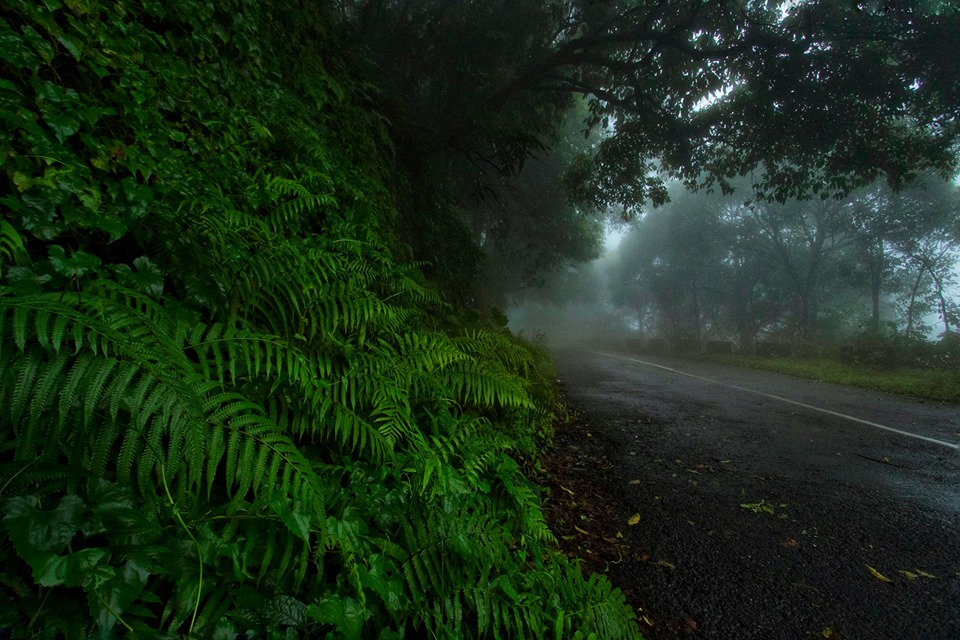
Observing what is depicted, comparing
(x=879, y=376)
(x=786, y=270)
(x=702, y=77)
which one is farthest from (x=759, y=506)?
(x=786, y=270)

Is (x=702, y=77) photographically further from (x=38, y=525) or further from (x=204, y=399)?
(x=38, y=525)

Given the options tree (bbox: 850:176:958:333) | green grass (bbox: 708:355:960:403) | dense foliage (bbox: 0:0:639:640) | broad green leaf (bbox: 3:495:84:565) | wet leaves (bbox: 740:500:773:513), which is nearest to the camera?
broad green leaf (bbox: 3:495:84:565)

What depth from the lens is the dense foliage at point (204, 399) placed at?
44.7 inches

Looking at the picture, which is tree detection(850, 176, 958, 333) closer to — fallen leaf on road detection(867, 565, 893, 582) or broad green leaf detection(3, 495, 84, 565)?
fallen leaf on road detection(867, 565, 893, 582)

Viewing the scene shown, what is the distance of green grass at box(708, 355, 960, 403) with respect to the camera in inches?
343

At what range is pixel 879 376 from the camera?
469 inches

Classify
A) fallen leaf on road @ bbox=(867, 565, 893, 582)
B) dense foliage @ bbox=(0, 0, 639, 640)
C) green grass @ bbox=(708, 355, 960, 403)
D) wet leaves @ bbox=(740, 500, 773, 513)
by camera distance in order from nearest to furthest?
dense foliage @ bbox=(0, 0, 639, 640)
fallen leaf on road @ bbox=(867, 565, 893, 582)
wet leaves @ bbox=(740, 500, 773, 513)
green grass @ bbox=(708, 355, 960, 403)

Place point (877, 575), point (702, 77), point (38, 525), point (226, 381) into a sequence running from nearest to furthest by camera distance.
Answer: point (38, 525) → point (226, 381) → point (877, 575) → point (702, 77)

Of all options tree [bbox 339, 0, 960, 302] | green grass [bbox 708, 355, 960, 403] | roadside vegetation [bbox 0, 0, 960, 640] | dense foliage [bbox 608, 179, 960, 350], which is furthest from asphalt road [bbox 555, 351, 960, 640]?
dense foliage [bbox 608, 179, 960, 350]

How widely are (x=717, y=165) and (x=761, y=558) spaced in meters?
12.1

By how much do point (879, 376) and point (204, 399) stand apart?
1585cm

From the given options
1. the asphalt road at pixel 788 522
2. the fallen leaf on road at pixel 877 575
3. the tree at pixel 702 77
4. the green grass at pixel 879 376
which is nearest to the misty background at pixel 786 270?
the green grass at pixel 879 376

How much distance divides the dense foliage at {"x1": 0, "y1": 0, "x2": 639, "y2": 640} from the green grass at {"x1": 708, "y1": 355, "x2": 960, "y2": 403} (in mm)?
10459

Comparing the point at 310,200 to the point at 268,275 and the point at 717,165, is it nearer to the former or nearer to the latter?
the point at 268,275
